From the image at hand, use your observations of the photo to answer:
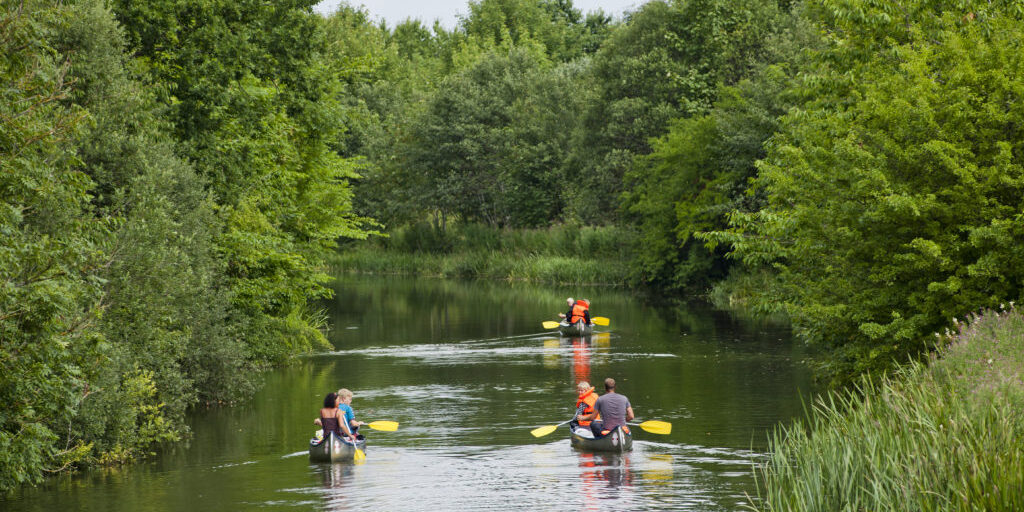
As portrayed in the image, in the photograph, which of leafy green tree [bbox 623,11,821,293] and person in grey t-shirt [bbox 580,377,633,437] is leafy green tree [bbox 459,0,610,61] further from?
person in grey t-shirt [bbox 580,377,633,437]

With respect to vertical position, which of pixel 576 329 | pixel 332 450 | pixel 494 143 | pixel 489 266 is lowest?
pixel 332 450

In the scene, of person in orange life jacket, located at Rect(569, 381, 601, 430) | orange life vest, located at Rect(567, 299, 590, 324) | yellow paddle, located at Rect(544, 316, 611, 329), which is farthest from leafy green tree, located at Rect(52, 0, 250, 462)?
yellow paddle, located at Rect(544, 316, 611, 329)

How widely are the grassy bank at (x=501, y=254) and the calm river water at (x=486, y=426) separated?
2107 cm

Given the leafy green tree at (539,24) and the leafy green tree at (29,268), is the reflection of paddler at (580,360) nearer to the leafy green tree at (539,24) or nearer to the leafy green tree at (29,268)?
the leafy green tree at (29,268)

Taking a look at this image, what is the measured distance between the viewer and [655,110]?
207 feet

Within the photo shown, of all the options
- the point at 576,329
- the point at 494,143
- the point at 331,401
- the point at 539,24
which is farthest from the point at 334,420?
the point at 539,24

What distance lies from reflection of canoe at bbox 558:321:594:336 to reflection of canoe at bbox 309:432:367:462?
21.9 metres

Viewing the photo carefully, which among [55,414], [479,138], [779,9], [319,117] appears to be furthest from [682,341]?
[479,138]

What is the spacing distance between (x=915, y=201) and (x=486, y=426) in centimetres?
1035

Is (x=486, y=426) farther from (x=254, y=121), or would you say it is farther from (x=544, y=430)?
(x=254, y=121)

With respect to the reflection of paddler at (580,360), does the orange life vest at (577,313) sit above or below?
above

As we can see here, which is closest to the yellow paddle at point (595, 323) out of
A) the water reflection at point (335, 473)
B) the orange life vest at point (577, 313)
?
the orange life vest at point (577, 313)

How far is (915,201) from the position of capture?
21.1 meters

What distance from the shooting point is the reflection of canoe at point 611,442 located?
70.8ft
